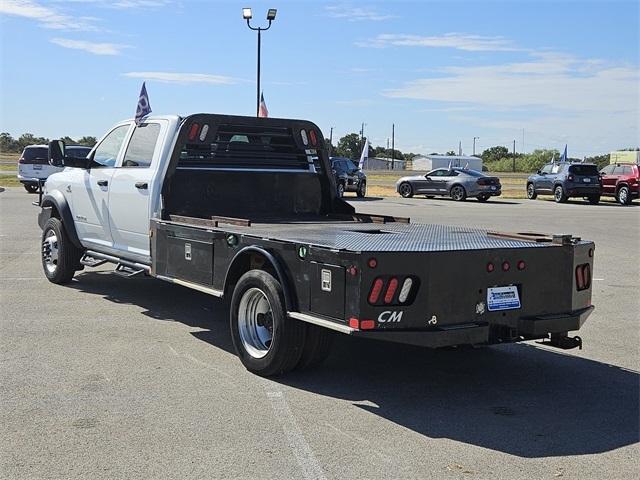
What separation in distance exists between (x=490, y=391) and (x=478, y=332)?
2.50 feet

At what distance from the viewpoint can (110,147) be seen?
9.31 m

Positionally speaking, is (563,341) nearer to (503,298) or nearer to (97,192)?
(503,298)

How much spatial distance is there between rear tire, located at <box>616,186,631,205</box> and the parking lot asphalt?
1006 inches

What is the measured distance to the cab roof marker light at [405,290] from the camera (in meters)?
5.21

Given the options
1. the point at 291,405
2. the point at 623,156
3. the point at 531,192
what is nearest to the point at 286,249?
the point at 291,405

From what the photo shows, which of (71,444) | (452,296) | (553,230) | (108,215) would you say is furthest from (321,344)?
(553,230)

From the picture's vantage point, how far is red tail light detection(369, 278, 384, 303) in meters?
5.13

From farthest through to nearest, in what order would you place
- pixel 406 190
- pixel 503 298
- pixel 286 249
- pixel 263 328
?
1. pixel 406 190
2. pixel 263 328
3. pixel 286 249
4. pixel 503 298

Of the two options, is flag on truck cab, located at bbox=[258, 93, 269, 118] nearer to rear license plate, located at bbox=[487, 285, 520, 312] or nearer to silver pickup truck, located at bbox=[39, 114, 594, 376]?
silver pickup truck, located at bbox=[39, 114, 594, 376]

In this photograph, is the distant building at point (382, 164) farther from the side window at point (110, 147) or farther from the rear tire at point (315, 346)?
the rear tire at point (315, 346)

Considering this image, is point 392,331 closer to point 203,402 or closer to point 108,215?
point 203,402

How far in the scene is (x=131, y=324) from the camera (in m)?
7.94

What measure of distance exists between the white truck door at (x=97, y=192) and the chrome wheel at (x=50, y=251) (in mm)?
616

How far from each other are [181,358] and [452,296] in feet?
8.17
